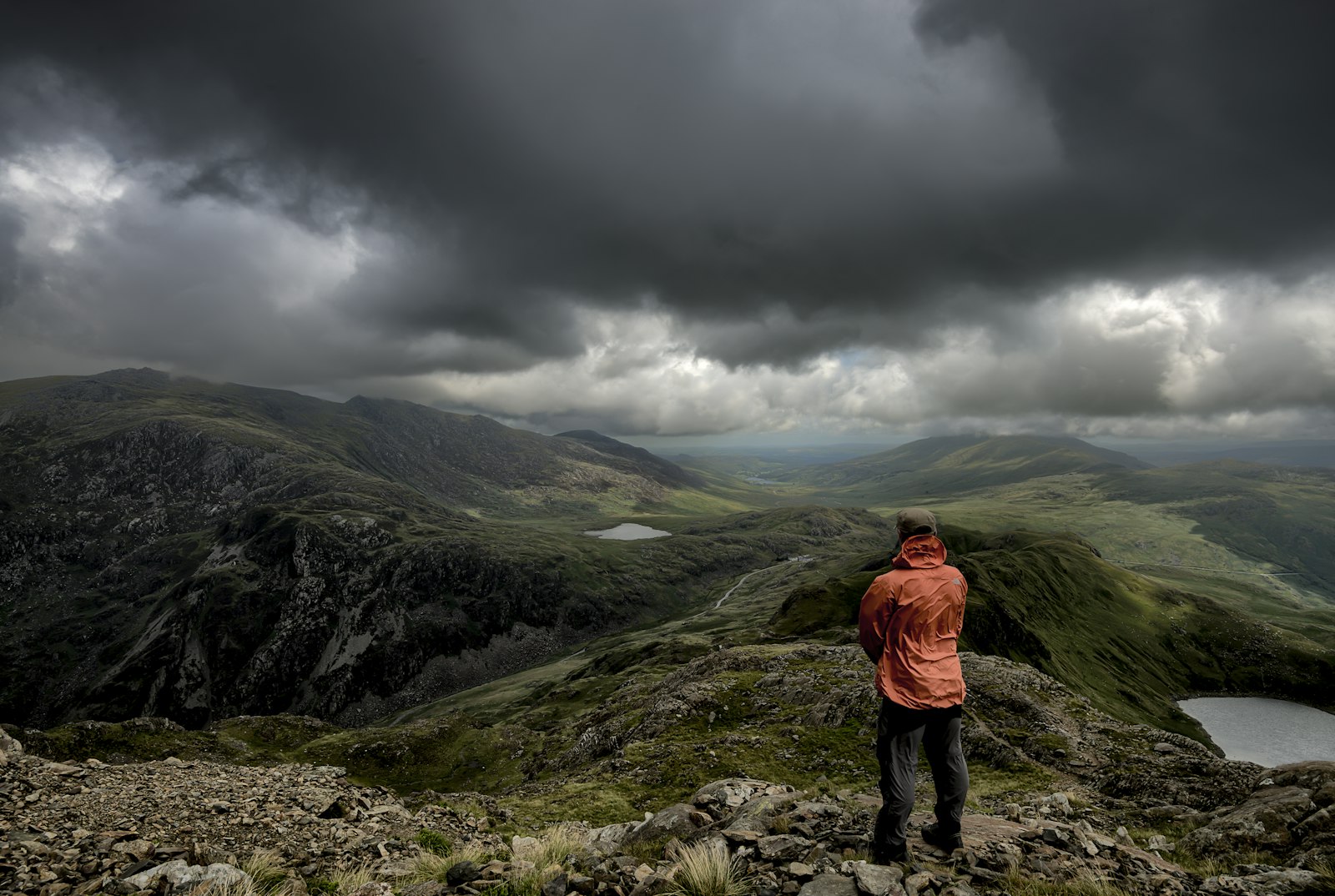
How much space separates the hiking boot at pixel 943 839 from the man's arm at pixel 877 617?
3.05 m

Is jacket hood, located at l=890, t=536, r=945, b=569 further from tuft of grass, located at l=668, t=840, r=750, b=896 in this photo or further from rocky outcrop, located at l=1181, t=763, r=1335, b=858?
rocky outcrop, located at l=1181, t=763, r=1335, b=858

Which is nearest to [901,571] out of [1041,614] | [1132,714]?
[1132,714]

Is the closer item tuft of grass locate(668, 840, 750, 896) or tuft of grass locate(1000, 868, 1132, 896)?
tuft of grass locate(1000, 868, 1132, 896)

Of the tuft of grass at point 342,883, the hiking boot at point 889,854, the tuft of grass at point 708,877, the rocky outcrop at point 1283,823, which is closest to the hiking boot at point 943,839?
the hiking boot at point 889,854

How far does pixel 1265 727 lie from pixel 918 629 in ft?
635

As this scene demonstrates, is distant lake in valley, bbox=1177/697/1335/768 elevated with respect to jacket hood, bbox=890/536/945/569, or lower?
lower

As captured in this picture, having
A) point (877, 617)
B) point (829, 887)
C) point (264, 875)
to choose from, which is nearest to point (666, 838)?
point (829, 887)

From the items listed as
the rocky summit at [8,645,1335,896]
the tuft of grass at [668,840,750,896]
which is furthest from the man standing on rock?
the tuft of grass at [668,840,750,896]

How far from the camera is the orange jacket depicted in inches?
382

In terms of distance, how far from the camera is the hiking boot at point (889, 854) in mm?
9086

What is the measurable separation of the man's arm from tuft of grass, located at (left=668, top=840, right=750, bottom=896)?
424 centimetres

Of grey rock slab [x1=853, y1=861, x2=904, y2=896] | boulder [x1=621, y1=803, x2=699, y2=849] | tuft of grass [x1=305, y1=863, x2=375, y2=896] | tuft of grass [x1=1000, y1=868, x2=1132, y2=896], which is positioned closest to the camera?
tuft of grass [x1=1000, y1=868, x2=1132, y2=896]

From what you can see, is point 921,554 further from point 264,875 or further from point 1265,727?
point 1265,727

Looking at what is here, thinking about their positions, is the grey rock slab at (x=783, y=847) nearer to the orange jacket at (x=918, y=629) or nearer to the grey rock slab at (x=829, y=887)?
the grey rock slab at (x=829, y=887)
